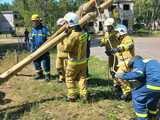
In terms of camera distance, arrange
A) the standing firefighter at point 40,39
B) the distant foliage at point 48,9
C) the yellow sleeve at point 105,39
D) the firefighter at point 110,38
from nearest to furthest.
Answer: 1. the firefighter at point 110,38
2. the yellow sleeve at point 105,39
3. the standing firefighter at point 40,39
4. the distant foliage at point 48,9

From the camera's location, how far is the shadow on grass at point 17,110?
30.0 feet

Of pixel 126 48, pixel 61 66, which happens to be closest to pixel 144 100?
pixel 126 48

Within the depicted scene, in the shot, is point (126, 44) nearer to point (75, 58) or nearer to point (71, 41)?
point (75, 58)

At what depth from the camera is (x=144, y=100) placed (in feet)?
26.7

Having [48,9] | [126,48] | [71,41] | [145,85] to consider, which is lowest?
[145,85]

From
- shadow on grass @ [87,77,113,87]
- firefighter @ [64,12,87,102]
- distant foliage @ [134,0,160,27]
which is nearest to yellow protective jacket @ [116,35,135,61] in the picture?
firefighter @ [64,12,87,102]

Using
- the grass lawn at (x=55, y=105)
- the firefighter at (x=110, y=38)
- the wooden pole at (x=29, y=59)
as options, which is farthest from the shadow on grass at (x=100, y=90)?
the wooden pole at (x=29, y=59)

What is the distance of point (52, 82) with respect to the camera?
40.9 feet

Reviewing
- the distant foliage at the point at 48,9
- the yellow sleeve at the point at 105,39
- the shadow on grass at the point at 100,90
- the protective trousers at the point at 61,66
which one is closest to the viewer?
the shadow on grass at the point at 100,90

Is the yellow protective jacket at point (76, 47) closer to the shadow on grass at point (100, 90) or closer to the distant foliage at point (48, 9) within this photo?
the shadow on grass at point (100, 90)

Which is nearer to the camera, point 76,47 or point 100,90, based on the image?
point 76,47

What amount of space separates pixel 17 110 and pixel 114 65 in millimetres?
3178

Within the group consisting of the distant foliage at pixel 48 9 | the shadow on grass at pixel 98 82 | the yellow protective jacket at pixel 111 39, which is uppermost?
the distant foliage at pixel 48 9

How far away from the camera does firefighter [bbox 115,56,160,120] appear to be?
26.0ft
